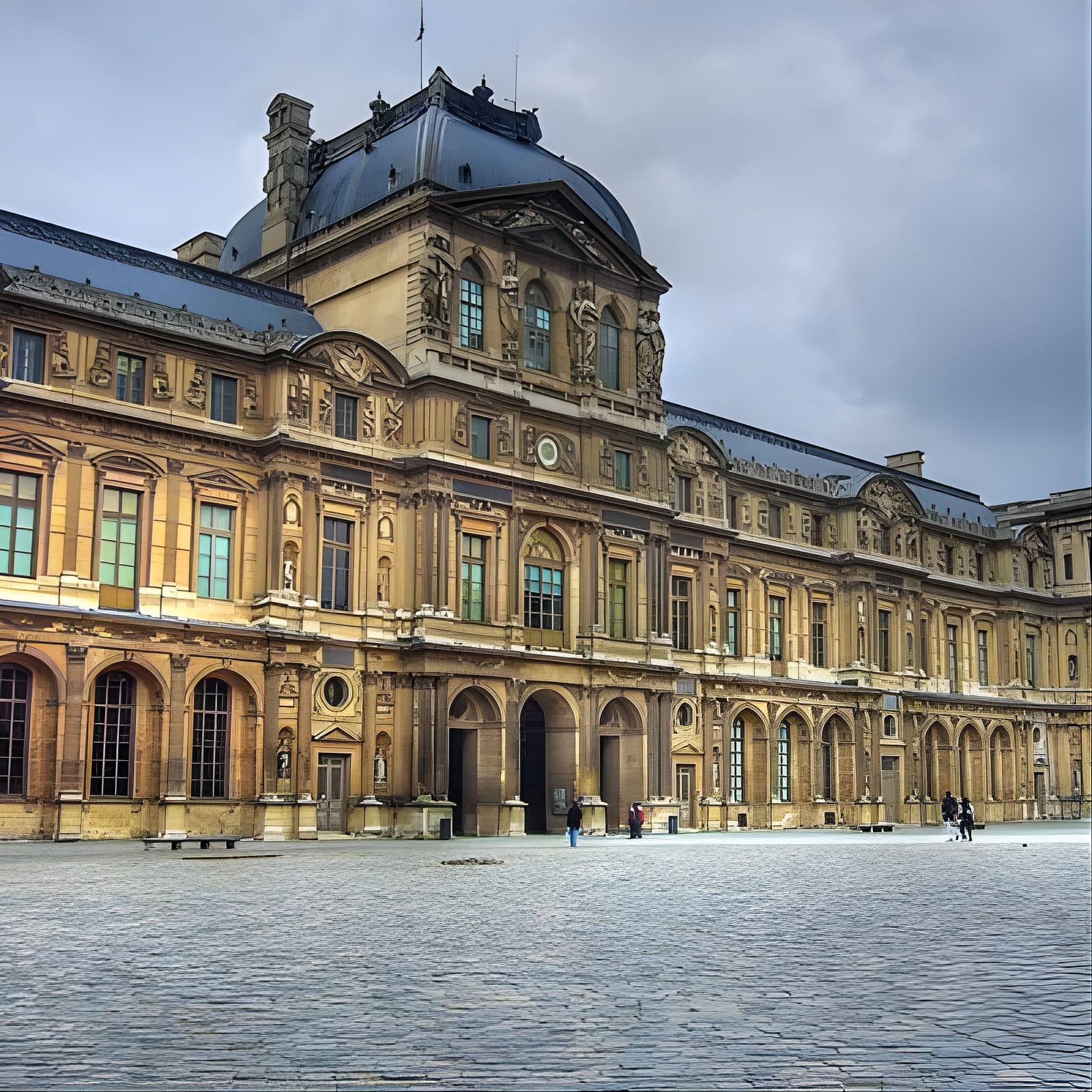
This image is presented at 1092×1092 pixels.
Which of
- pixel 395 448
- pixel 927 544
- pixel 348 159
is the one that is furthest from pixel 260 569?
pixel 927 544

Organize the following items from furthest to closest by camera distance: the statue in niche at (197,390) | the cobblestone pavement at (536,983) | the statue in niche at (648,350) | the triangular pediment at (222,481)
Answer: the statue in niche at (648,350)
the statue in niche at (197,390)
the triangular pediment at (222,481)
the cobblestone pavement at (536,983)

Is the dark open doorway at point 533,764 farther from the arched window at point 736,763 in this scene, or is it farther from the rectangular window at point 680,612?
the arched window at point 736,763

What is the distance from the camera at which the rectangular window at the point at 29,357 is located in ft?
132

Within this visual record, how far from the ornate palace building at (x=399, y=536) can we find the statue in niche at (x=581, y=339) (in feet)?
0.44

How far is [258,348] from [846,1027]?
37.9 m

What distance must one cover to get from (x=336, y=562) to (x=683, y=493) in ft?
64.6

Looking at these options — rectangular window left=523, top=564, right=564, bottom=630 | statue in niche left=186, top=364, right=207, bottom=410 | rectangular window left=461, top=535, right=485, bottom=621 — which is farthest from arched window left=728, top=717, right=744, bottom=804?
statue in niche left=186, top=364, right=207, bottom=410

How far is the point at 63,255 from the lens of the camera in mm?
44281

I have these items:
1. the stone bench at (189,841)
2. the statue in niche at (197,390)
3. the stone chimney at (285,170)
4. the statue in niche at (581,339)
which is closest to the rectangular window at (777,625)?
the statue in niche at (581,339)

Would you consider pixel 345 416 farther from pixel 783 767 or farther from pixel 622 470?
pixel 783 767

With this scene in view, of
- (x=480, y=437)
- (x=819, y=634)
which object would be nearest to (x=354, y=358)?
(x=480, y=437)

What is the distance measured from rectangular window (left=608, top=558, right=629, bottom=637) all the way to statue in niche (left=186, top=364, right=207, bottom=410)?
17382mm

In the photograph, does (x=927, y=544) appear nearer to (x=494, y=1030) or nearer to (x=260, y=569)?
(x=260, y=569)

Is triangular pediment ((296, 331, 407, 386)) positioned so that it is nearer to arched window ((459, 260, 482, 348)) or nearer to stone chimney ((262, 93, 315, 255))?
arched window ((459, 260, 482, 348))
